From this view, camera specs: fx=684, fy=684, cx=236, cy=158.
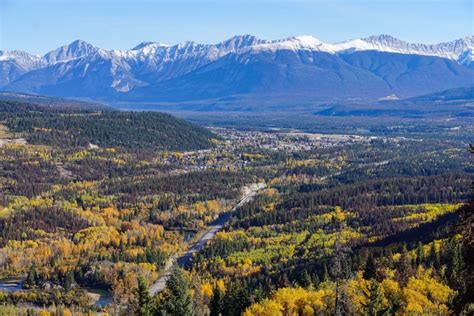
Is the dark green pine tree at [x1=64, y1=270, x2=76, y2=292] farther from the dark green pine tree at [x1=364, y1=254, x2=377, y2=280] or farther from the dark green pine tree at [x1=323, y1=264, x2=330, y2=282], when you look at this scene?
the dark green pine tree at [x1=364, y1=254, x2=377, y2=280]

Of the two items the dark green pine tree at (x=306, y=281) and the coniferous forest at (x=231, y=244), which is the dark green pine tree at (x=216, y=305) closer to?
the coniferous forest at (x=231, y=244)

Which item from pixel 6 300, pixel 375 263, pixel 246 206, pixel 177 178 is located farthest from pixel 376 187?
pixel 6 300

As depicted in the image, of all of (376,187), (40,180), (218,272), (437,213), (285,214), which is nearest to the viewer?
(218,272)

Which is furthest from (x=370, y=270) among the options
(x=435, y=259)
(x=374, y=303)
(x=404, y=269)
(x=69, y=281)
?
(x=69, y=281)

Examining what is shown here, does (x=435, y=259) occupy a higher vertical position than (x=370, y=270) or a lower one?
higher

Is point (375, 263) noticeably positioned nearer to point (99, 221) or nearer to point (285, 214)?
point (285, 214)

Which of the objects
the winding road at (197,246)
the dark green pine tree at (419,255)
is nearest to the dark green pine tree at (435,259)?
the dark green pine tree at (419,255)

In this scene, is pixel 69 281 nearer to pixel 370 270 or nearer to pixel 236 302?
pixel 236 302

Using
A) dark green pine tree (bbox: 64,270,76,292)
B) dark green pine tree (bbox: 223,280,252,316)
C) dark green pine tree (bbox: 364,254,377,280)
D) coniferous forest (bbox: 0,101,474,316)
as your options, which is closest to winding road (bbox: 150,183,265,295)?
coniferous forest (bbox: 0,101,474,316)
